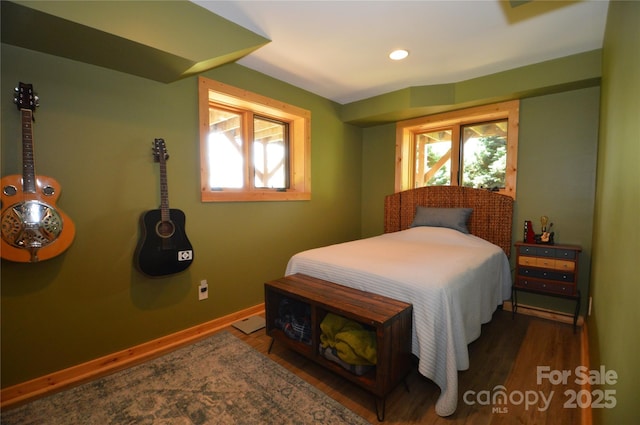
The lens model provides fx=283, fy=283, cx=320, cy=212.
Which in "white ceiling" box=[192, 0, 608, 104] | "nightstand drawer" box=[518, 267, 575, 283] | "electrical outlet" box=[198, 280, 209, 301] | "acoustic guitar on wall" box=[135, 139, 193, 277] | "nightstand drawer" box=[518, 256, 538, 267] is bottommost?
"electrical outlet" box=[198, 280, 209, 301]

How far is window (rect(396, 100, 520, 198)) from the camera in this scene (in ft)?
9.96

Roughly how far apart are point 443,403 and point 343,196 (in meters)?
2.75

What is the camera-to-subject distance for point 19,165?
1.67 metres

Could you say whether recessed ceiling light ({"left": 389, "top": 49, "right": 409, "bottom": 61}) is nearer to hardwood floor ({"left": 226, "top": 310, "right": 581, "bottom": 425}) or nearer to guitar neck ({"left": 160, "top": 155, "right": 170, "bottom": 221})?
guitar neck ({"left": 160, "top": 155, "right": 170, "bottom": 221})

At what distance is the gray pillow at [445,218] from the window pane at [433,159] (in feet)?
1.82

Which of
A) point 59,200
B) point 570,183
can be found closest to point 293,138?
point 59,200

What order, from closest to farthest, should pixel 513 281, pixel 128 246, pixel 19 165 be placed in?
pixel 19 165 < pixel 128 246 < pixel 513 281

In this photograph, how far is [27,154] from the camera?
1.61 metres

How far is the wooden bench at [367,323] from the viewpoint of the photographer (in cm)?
151

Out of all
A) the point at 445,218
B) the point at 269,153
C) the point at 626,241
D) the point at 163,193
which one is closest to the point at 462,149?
the point at 445,218

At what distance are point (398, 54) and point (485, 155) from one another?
1657 millimetres

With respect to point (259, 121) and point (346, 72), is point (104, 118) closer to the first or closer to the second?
point (259, 121)

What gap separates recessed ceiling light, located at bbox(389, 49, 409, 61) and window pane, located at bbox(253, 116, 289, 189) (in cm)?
145

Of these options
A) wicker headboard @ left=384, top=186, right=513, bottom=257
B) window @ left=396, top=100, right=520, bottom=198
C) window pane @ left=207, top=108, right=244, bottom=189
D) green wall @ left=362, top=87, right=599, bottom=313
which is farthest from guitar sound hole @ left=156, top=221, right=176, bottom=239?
green wall @ left=362, top=87, right=599, bottom=313
